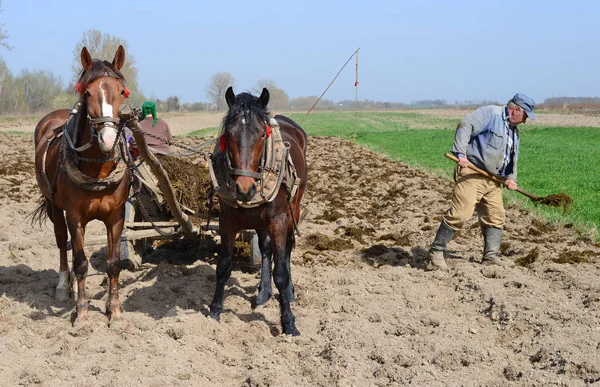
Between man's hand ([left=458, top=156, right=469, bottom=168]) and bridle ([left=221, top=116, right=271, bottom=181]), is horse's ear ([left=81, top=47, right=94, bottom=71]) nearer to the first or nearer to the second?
bridle ([left=221, top=116, right=271, bottom=181])

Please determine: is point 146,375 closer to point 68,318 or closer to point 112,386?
point 112,386

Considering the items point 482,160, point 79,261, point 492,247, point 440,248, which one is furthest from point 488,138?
point 79,261

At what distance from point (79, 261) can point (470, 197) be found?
14.1 ft

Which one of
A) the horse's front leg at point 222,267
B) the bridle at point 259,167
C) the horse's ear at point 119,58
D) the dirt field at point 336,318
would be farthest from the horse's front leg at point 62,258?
the bridle at point 259,167

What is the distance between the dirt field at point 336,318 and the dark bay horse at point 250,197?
0.35m

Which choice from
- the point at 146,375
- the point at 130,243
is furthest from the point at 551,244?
the point at 146,375

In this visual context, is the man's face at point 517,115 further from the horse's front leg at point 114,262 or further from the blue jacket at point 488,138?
the horse's front leg at point 114,262

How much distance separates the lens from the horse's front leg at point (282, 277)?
522 cm

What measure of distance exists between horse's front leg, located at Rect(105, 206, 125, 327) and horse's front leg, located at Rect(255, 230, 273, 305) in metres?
1.36

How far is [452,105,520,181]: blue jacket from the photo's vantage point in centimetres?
697

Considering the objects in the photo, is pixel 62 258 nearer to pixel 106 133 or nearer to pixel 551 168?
pixel 106 133

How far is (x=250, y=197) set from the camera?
4738mm

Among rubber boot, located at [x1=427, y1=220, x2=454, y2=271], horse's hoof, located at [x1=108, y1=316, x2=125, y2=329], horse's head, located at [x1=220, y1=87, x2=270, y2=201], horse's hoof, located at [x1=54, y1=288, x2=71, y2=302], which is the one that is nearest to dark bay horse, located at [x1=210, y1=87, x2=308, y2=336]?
horse's head, located at [x1=220, y1=87, x2=270, y2=201]

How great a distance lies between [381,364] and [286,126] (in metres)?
3.26
